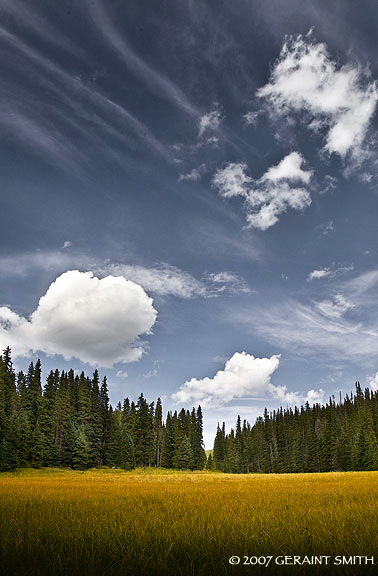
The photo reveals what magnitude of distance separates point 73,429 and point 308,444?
2818 inches

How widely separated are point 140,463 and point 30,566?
9526 centimetres

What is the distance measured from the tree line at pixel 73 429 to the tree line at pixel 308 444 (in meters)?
30.9

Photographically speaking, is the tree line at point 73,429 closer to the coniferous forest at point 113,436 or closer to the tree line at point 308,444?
the coniferous forest at point 113,436

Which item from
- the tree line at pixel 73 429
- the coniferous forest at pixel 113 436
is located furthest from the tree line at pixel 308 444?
the tree line at pixel 73 429

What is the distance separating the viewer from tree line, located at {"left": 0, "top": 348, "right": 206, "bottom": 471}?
55688 mm

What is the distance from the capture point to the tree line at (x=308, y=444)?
79625 mm

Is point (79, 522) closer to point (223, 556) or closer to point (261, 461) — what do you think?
point (223, 556)

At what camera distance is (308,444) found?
102m

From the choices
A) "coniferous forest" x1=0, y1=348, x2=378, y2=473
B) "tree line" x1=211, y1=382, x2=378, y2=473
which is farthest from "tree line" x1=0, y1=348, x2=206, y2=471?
"tree line" x1=211, y1=382, x2=378, y2=473

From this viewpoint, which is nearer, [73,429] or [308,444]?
[73,429]

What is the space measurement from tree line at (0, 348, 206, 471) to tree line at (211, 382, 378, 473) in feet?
101

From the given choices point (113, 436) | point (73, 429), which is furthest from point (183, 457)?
point (73, 429)

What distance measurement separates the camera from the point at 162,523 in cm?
483

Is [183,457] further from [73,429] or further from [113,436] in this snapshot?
[73,429]
